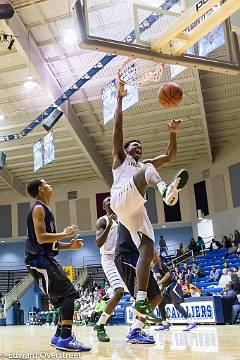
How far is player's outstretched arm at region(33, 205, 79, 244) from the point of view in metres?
3.81

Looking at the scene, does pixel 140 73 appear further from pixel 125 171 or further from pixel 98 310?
pixel 98 310

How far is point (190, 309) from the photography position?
10.5 metres

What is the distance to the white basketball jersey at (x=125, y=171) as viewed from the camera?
163 inches

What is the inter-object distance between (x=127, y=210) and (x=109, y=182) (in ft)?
68.0

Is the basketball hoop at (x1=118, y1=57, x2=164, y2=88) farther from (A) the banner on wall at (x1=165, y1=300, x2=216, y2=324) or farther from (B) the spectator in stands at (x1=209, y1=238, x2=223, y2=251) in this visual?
(B) the spectator in stands at (x1=209, y1=238, x2=223, y2=251)

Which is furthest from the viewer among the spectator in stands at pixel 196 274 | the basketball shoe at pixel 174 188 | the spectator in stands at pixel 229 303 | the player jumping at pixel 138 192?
the spectator in stands at pixel 196 274

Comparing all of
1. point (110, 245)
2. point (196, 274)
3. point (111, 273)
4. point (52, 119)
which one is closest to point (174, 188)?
point (111, 273)

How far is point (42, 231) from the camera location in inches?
153

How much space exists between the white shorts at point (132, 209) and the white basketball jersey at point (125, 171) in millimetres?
101

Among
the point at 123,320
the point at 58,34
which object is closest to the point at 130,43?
the point at 58,34

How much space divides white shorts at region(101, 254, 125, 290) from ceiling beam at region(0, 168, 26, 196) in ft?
63.0

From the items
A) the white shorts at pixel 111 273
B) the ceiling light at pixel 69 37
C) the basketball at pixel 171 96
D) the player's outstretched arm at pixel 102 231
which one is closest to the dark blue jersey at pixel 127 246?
the player's outstretched arm at pixel 102 231

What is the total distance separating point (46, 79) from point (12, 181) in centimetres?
1057

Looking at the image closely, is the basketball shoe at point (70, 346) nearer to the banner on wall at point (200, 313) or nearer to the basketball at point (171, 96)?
the basketball at point (171, 96)
